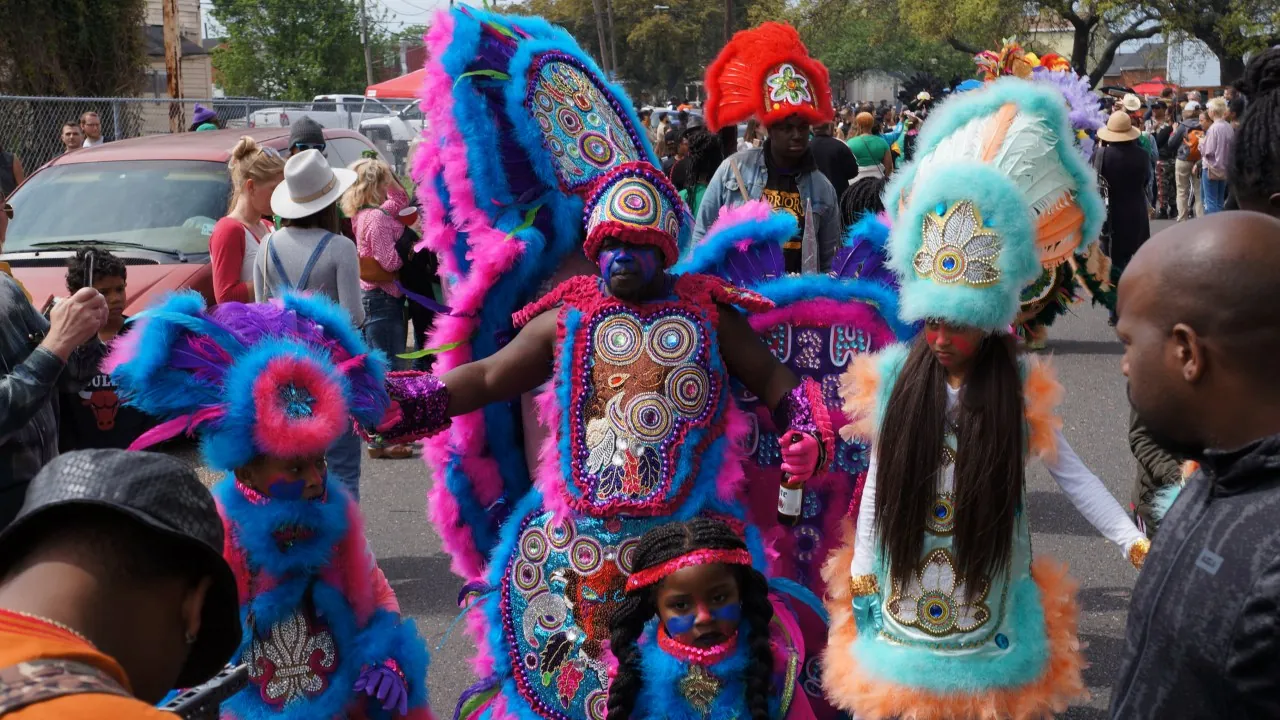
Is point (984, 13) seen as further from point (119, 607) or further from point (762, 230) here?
point (119, 607)

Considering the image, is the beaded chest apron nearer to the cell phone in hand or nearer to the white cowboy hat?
the cell phone in hand

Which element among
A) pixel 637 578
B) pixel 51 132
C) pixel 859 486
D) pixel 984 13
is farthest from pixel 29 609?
pixel 984 13

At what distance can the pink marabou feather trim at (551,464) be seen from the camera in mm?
3676

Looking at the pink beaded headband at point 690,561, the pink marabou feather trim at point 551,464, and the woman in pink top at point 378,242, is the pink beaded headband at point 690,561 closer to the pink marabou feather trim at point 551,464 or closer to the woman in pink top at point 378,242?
the pink marabou feather trim at point 551,464

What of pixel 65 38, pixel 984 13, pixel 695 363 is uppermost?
pixel 984 13

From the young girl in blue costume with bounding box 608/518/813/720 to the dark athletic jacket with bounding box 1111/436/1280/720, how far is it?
1405 millimetres

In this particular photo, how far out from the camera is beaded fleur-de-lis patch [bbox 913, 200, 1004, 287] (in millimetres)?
3230

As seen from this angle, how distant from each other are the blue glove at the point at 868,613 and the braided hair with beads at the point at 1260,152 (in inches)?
59.8

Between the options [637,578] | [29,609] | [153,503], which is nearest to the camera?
[29,609]

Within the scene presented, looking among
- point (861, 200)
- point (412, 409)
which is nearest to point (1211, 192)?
point (861, 200)

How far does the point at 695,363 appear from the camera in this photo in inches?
146

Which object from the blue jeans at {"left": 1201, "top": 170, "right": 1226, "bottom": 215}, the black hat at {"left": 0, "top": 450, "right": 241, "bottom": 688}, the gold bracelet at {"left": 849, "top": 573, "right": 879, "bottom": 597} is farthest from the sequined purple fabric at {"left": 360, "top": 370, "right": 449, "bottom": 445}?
the blue jeans at {"left": 1201, "top": 170, "right": 1226, "bottom": 215}

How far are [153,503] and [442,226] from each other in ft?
8.93

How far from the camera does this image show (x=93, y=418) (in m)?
4.73
